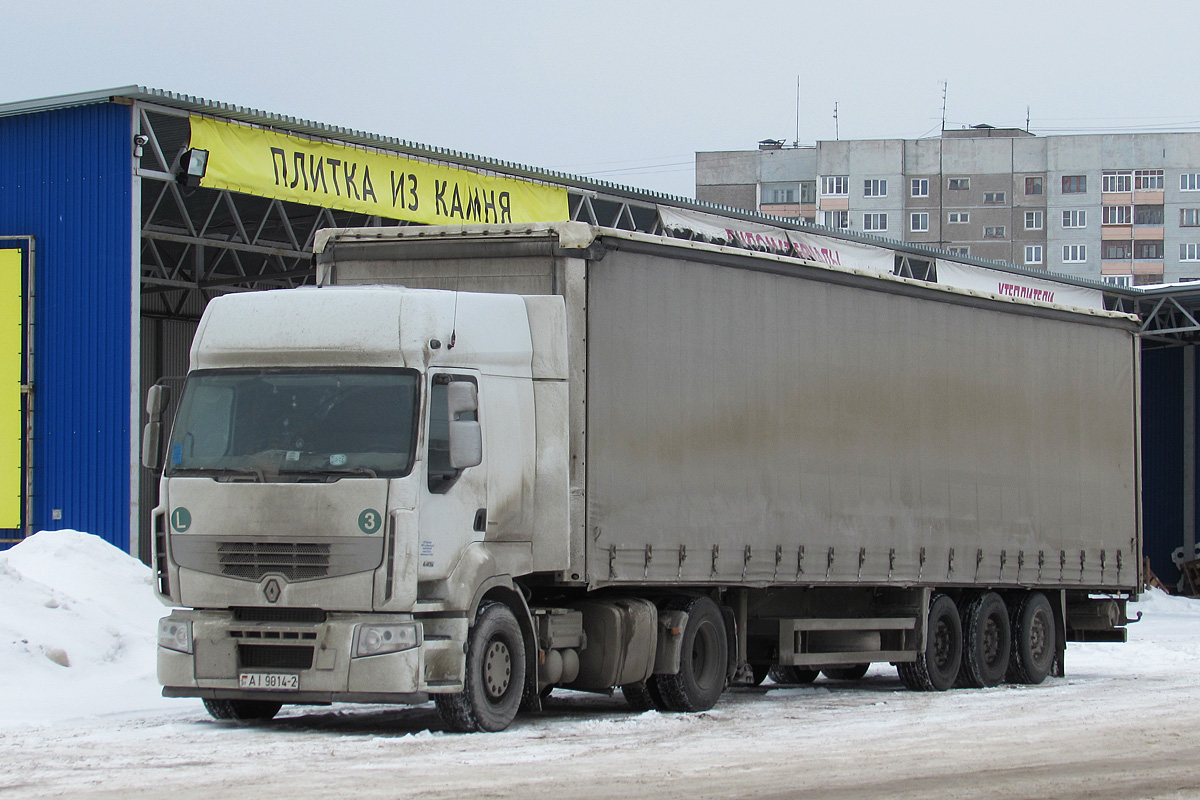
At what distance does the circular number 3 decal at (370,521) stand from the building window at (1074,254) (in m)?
98.0

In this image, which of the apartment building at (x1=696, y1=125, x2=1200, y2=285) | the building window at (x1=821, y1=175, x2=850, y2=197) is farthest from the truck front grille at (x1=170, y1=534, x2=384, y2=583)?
the building window at (x1=821, y1=175, x2=850, y2=197)

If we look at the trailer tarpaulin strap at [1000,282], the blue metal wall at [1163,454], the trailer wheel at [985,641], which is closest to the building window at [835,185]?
the blue metal wall at [1163,454]

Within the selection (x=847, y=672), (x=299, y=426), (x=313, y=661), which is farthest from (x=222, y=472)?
(x=847, y=672)

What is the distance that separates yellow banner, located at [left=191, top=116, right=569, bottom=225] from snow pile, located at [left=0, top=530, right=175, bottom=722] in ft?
17.7

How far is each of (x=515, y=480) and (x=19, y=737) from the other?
3.86 m

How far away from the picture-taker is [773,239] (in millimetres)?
31266

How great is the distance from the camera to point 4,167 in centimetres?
2133

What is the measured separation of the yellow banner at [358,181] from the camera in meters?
21.5

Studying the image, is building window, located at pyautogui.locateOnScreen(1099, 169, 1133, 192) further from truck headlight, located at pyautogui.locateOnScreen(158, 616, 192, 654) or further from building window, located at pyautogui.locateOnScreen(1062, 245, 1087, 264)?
truck headlight, located at pyautogui.locateOnScreen(158, 616, 192, 654)

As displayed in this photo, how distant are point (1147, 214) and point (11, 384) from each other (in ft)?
301

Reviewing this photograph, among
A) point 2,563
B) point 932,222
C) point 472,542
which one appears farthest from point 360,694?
point 932,222

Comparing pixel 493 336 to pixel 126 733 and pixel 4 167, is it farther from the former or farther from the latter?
pixel 4 167

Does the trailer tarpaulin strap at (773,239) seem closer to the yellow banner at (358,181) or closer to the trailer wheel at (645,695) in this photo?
the yellow banner at (358,181)

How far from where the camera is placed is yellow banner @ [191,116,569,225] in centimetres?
2145
